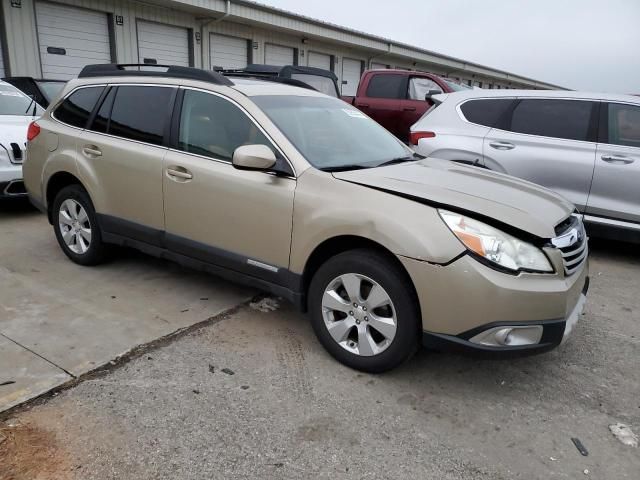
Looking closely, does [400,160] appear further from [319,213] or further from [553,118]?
[553,118]

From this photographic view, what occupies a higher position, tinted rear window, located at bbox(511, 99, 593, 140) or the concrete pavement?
tinted rear window, located at bbox(511, 99, 593, 140)

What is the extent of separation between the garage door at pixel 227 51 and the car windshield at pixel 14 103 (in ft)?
26.8

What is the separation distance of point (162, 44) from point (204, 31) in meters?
1.35

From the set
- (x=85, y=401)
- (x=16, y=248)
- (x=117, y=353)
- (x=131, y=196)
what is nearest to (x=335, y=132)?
(x=131, y=196)

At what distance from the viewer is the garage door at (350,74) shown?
19906 millimetres

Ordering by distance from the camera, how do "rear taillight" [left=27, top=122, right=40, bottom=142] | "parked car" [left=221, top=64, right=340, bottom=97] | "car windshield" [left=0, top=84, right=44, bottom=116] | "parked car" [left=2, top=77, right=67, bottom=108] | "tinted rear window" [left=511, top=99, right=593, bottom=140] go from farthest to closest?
"parked car" [left=221, top=64, right=340, bottom=97] < "parked car" [left=2, top=77, right=67, bottom=108] < "car windshield" [left=0, top=84, right=44, bottom=116] < "tinted rear window" [left=511, top=99, right=593, bottom=140] < "rear taillight" [left=27, top=122, right=40, bottom=142]

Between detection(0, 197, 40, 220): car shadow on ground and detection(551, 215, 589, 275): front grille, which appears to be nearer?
detection(551, 215, 589, 275): front grille

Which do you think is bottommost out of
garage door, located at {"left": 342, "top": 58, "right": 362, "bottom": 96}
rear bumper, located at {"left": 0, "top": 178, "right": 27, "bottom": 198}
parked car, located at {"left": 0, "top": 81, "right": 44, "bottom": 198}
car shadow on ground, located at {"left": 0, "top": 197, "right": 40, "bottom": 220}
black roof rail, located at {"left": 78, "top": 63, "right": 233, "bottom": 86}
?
car shadow on ground, located at {"left": 0, "top": 197, "right": 40, "bottom": 220}

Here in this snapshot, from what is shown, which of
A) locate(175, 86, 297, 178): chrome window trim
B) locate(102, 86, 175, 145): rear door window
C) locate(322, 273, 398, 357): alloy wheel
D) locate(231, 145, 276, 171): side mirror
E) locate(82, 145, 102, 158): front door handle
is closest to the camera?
locate(322, 273, 398, 357): alloy wheel

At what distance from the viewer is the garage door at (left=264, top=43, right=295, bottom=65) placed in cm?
1643

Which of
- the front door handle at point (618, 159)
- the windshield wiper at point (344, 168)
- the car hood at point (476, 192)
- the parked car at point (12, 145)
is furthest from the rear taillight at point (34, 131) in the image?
the front door handle at point (618, 159)

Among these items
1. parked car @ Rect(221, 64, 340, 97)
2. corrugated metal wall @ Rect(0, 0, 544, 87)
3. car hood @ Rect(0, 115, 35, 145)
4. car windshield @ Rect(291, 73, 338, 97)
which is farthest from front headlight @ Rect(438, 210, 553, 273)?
corrugated metal wall @ Rect(0, 0, 544, 87)

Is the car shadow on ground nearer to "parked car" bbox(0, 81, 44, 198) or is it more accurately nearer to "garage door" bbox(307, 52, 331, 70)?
"parked car" bbox(0, 81, 44, 198)

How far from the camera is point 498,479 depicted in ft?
7.42
